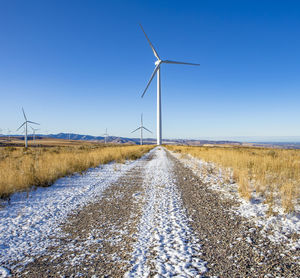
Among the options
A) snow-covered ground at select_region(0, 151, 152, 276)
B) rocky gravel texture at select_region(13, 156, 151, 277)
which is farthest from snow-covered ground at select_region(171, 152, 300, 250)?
snow-covered ground at select_region(0, 151, 152, 276)

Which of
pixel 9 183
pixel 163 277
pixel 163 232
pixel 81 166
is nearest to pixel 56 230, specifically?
pixel 163 232

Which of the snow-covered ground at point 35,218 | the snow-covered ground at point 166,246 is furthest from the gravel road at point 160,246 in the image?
the snow-covered ground at point 35,218

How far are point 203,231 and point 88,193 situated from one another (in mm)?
4839

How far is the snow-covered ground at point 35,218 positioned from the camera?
3.25 meters

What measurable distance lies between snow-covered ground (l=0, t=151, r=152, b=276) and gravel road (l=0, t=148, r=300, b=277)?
9.3 inches

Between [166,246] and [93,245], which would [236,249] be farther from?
[93,245]

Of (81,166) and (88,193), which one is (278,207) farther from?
(81,166)

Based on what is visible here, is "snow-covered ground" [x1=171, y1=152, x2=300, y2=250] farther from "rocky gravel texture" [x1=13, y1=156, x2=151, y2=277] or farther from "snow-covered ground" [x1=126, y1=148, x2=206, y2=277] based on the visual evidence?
"rocky gravel texture" [x1=13, y1=156, x2=151, y2=277]

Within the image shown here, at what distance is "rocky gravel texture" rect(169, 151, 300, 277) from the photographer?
2.74 metres

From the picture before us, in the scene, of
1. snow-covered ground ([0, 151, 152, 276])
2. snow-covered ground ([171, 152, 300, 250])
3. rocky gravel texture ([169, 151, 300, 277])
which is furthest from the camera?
snow-covered ground ([171, 152, 300, 250])

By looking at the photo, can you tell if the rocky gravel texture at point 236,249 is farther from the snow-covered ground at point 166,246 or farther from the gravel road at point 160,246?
the snow-covered ground at point 166,246

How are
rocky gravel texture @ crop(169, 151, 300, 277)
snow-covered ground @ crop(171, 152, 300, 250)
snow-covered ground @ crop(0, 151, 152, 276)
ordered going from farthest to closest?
snow-covered ground @ crop(171, 152, 300, 250), snow-covered ground @ crop(0, 151, 152, 276), rocky gravel texture @ crop(169, 151, 300, 277)

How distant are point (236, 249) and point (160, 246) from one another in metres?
1.36

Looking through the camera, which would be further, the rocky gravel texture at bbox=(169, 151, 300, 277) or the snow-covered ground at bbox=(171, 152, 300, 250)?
the snow-covered ground at bbox=(171, 152, 300, 250)
